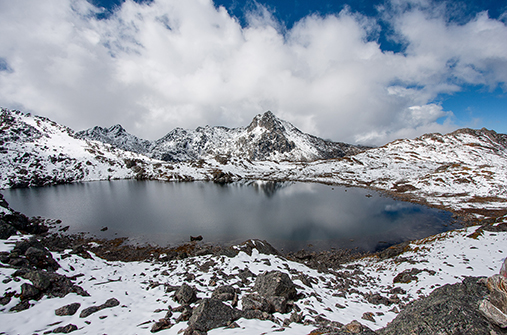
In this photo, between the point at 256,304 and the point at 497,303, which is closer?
the point at 497,303

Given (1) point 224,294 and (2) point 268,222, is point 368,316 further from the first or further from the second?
(2) point 268,222

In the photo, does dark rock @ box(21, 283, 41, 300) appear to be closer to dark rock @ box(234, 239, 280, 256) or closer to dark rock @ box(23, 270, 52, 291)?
dark rock @ box(23, 270, 52, 291)

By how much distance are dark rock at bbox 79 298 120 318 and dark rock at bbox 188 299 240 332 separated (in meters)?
5.08

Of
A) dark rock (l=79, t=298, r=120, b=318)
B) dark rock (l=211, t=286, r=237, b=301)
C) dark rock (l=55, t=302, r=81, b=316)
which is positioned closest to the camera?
dark rock (l=55, t=302, r=81, b=316)

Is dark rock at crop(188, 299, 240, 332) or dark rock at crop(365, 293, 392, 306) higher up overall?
dark rock at crop(188, 299, 240, 332)

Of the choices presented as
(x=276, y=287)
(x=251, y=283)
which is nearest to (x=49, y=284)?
(x=251, y=283)

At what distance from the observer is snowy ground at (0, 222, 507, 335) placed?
880 cm

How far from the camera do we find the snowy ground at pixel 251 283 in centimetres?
880

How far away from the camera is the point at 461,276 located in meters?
15.7

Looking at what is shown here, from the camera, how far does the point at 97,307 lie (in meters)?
10.1

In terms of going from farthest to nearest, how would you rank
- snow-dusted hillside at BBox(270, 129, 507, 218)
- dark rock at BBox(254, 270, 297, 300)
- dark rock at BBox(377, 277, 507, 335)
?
snow-dusted hillside at BBox(270, 129, 507, 218) → dark rock at BBox(254, 270, 297, 300) → dark rock at BBox(377, 277, 507, 335)

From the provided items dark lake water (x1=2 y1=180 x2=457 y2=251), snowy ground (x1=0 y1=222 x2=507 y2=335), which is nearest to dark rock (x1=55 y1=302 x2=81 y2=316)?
snowy ground (x1=0 y1=222 x2=507 y2=335)

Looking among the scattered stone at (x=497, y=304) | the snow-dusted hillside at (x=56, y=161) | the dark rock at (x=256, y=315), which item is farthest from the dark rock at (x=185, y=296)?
the snow-dusted hillside at (x=56, y=161)

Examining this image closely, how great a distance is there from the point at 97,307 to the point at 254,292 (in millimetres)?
8575
